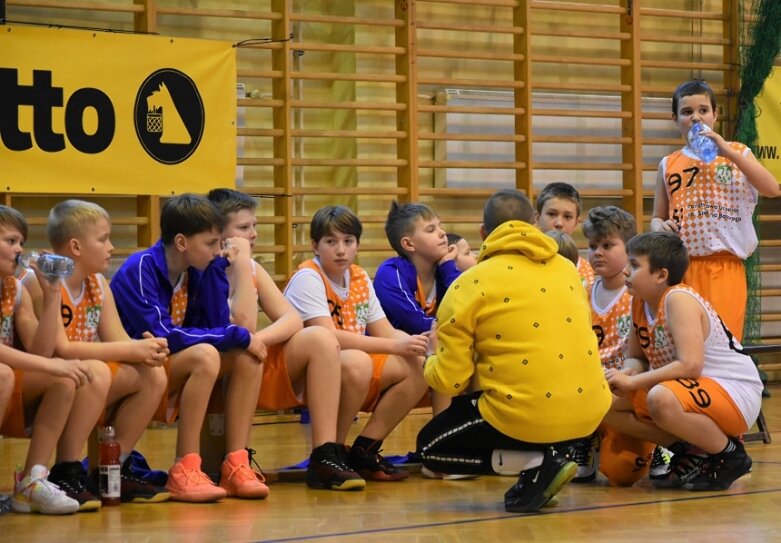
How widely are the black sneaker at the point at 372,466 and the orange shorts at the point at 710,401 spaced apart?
3.00 feet

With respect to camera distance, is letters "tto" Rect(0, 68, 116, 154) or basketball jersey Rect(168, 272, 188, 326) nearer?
basketball jersey Rect(168, 272, 188, 326)

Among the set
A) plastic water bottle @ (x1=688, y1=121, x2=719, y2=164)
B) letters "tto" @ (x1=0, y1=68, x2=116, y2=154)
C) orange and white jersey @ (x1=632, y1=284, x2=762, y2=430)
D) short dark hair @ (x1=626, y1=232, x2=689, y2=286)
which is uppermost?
letters "tto" @ (x1=0, y1=68, x2=116, y2=154)

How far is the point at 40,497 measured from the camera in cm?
302

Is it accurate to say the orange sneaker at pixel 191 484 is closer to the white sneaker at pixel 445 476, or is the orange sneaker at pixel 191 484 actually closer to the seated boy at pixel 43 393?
the seated boy at pixel 43 393

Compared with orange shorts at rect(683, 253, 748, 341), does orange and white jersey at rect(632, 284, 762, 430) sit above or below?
below

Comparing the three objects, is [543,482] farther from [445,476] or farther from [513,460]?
[445,476]

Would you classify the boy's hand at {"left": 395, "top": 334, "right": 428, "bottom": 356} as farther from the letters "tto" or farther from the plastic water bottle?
the letters "tto"

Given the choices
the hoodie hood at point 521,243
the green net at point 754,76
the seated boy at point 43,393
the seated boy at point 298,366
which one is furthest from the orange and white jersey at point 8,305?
the green net at point 754,76

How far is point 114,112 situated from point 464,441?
3.17 metres

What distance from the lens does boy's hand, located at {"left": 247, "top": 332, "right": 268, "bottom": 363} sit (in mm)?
3346

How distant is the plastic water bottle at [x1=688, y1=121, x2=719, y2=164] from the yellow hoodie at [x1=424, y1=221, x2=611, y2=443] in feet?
4.12

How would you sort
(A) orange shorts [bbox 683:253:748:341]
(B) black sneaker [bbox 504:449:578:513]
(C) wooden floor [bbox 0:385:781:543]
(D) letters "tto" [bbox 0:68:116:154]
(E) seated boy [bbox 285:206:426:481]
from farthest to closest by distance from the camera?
1. (D) letters "tto" [bbox 0:68:116:154]
2. (A) orange shorts [bbox 683:253:748:341]
3. (E) seated boy [bbox 285:206:426:481]
4. (B) black sneaker [bbox 504:449:578:513]
5. (C) wooden floor [bbox 0:385:781:543]

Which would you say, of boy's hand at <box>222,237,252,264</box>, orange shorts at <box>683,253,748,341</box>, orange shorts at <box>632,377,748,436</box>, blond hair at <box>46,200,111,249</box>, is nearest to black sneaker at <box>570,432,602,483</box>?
orange shorts at <box>632,377,748,436</box>

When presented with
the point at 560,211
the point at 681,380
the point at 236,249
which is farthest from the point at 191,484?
the point at 560,211
